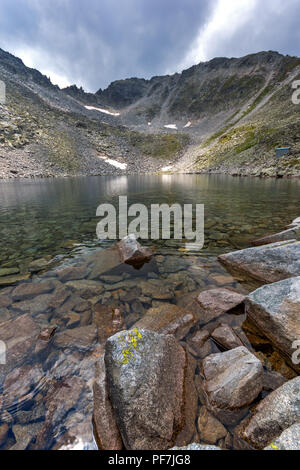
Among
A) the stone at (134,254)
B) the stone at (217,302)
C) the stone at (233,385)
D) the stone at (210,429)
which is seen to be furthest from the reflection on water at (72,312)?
the stone at (210,429)

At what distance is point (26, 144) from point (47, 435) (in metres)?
108

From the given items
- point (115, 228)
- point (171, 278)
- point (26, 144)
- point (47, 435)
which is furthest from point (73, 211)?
point (26, 144)

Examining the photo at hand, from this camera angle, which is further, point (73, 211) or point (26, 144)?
point (26, 144)

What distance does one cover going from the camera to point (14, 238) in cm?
1238

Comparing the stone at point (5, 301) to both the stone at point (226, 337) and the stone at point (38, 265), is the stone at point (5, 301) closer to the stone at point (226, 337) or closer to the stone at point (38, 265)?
the stone at point (38, 265)

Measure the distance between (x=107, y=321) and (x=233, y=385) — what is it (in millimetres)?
3342

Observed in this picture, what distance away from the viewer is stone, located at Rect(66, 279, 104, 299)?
21.8ft

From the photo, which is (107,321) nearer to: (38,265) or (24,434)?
(24,434)

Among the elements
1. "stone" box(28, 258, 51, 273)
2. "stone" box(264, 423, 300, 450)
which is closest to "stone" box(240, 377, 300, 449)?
"stone" box(264, 423, 300, 450)

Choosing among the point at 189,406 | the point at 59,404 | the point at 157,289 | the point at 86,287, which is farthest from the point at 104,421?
the point at 86,287
